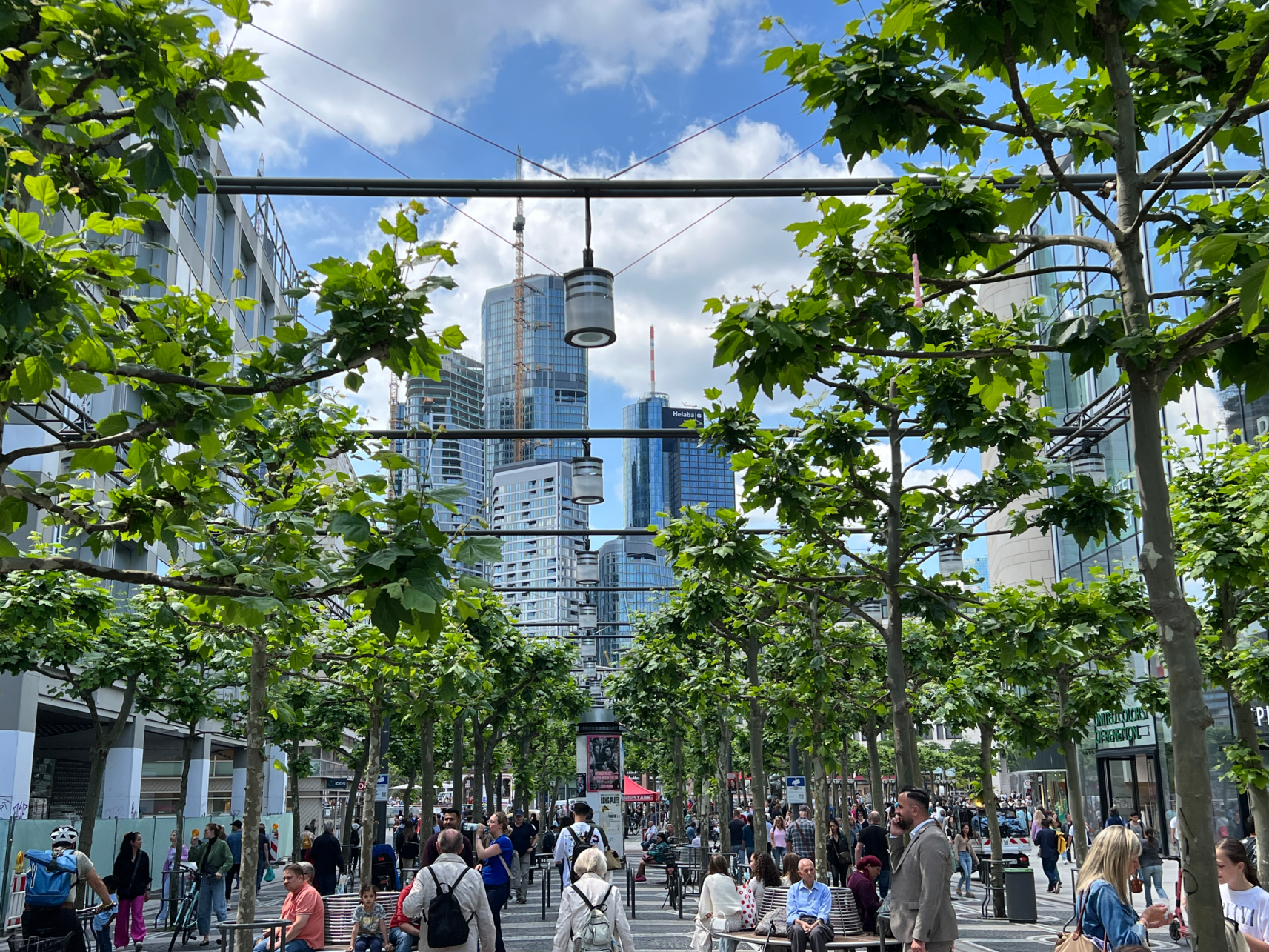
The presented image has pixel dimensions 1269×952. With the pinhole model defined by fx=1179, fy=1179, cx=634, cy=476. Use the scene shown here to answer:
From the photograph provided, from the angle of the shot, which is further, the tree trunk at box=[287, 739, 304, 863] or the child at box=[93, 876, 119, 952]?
the tree trunk at box=[287, 739, 304, 863]

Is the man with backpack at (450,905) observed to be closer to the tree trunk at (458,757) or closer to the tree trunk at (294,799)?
the tree trunk at (458,757)

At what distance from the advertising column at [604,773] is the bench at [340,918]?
61.2ft

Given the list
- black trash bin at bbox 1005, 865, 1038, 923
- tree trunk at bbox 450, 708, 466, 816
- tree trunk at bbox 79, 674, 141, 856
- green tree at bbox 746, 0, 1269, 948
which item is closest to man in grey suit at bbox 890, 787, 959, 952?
green tree at bbox 746, 0, 1269, 948

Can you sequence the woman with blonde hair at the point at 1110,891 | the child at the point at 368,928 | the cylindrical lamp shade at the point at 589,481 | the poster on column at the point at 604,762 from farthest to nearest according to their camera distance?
the poster on column at the point at 604,762 < the cylindrical lamp shade at the point at 589,481 < the child at the point at 368,928 < the woman with blonde hair at the point at 1110,891

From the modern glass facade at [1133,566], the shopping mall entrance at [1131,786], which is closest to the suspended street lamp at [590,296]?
the modern glass facade at [1133,566]

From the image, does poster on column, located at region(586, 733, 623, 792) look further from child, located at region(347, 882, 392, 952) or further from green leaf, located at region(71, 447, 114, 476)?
green leaf, located at region(71, 447, 114, 476)

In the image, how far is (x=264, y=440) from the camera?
1256cm

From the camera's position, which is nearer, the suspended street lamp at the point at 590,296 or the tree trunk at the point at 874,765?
the suspended street lamp at the point at 590,296

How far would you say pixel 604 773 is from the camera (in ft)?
113

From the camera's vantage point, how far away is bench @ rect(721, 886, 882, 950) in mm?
13516

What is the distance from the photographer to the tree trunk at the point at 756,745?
24.2 m

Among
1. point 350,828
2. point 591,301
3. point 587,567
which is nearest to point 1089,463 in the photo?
point 591,301

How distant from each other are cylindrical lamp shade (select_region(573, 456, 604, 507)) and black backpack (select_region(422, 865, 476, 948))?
7.59 metres

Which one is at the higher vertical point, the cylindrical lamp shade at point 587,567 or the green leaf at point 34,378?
the cylindrical lamp shade at point 587,567
